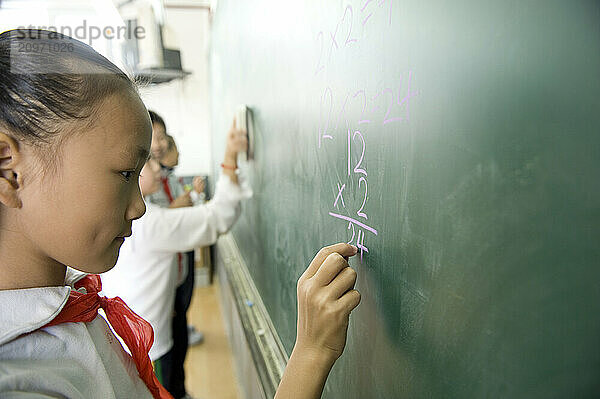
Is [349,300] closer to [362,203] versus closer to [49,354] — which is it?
[362,203]

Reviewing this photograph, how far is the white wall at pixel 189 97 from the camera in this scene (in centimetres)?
447

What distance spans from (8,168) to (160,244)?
111 cm

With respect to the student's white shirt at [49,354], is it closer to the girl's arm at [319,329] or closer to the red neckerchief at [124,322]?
the red neckerchief at [124,322]

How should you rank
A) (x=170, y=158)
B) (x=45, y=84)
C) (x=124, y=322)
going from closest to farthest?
(x=45, y=84) < (x=124, y=322) < (x=170, y=158)

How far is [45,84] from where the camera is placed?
1.69 feet

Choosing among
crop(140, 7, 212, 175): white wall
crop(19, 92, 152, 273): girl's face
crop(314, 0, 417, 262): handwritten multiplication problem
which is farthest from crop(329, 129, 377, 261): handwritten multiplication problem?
crop(140, 7, 212, 175): white wall

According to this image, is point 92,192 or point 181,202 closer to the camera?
point 92,192

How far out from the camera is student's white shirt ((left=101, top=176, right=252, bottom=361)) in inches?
61.1

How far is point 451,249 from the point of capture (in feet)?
1.41

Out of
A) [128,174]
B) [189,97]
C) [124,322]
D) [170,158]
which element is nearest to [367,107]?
[128,174]

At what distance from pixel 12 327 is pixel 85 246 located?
0.37 ft

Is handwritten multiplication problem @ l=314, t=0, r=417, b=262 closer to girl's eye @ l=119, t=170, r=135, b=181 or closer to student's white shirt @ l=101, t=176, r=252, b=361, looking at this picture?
girl's eye @ l=119, t=170, r=135, b=181

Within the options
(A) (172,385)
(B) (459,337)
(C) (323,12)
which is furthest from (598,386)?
(A) (172,385)

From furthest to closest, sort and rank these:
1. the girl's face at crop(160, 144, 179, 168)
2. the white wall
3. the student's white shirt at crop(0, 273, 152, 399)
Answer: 1. the white wall
2. the girl's face at crop(160, 144, 179, 168)
3. the student's white shirt at crop(0, 273, 152, 399)
